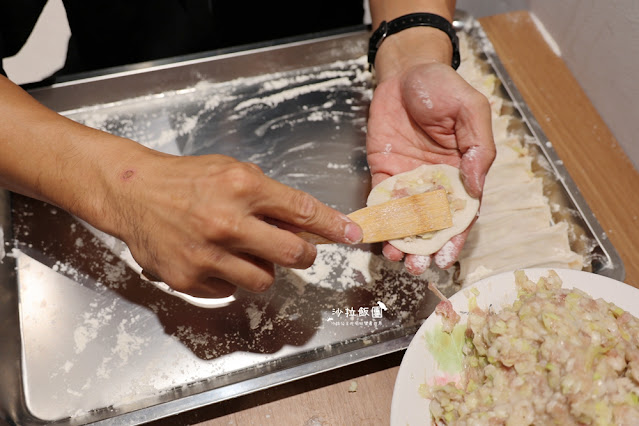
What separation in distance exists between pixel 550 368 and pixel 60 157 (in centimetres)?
106

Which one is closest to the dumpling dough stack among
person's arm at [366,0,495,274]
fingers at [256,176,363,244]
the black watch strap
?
person's arm at [366,0,495,274]

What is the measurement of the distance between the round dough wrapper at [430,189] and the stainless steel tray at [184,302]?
0.57 feet

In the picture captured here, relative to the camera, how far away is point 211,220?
85cm

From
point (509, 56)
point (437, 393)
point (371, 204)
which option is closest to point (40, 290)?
point (371, 204)

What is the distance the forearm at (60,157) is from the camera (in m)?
0.98

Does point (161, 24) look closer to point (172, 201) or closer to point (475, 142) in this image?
point (172, 201)

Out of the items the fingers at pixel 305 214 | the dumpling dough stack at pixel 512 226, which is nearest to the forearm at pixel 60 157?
the fingers at pixel 305 214

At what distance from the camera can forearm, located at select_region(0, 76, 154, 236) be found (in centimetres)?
98

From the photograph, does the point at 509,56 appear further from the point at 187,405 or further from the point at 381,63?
the point at 187,405

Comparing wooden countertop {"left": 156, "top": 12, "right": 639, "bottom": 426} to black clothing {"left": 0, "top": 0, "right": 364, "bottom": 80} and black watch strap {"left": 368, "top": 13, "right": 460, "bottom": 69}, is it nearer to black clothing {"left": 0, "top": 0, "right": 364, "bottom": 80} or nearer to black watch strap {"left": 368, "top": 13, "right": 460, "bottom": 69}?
black watch strap {"left": 368, "top": 13, "right": 460, "bottom": 69}

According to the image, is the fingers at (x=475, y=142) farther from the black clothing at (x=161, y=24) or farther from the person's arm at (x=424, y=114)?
the black clothing at (x=161, y=24)

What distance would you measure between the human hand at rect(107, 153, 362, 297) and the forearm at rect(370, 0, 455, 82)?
0.63 metres

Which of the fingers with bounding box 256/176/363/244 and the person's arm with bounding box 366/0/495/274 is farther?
the person's arm with bounding box 366/0/495/274

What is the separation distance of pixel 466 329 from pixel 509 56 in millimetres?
1113
